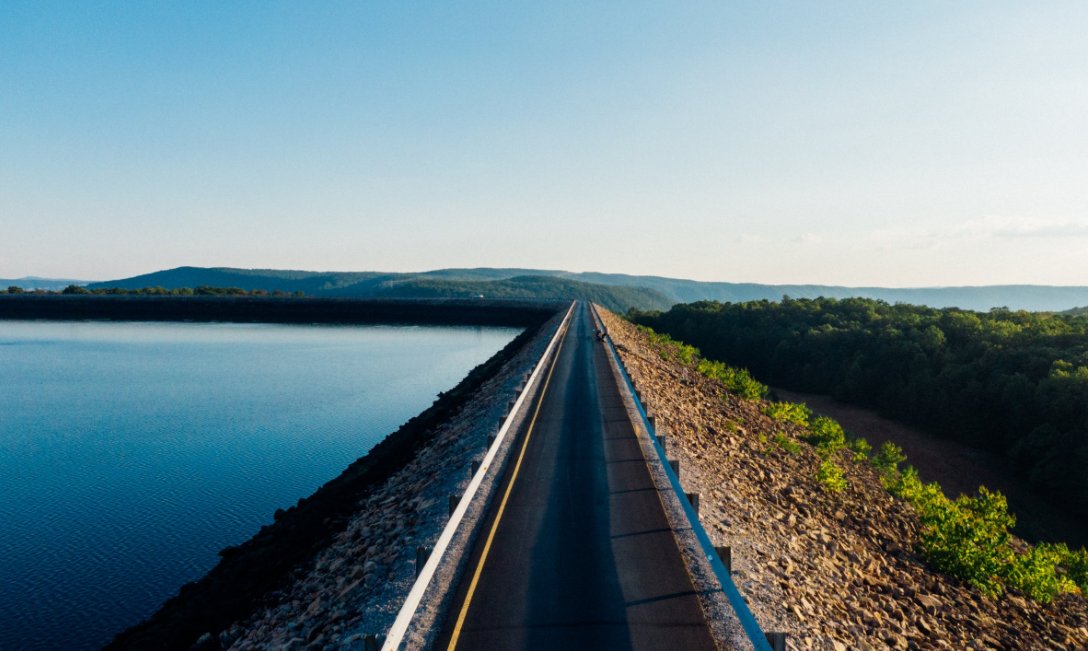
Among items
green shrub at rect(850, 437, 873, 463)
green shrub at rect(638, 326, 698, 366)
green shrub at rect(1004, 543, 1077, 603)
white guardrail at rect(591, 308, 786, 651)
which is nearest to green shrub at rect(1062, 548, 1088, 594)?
green shrub at rect(1004, 543, 1077, 603)

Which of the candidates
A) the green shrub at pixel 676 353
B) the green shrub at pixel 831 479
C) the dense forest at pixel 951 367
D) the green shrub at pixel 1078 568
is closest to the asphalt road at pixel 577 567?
the green shrub at pixel 831 479

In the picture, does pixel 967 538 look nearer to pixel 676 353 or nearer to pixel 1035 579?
pixel 1035 579

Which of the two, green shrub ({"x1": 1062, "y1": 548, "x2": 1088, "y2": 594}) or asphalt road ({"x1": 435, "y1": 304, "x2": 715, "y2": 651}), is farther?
green shrub ({"x1": 1062, "y1": 548, "x2": 1088, "y2": 594})

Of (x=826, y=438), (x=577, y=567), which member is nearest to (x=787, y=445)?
(x=826, y=438)

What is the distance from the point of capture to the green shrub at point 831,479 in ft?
67.7

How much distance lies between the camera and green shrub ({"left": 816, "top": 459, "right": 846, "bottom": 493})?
20.6 m

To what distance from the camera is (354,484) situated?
895 inches

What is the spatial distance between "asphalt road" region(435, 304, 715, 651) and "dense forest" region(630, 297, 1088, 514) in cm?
3391

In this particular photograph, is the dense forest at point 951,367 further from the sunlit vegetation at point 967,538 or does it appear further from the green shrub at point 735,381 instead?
the green shrub at point 735,381

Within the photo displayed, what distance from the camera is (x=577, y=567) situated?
11117mm

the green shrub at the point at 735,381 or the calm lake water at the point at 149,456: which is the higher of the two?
the green shrub at the point at 735,381

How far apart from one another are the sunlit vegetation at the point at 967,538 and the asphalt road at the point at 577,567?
323 inches

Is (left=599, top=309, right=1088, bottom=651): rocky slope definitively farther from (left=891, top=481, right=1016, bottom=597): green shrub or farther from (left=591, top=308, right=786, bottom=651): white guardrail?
(left=591, top=308, right=786, bottom=651): white guardrail

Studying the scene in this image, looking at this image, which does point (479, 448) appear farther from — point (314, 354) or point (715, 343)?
point (715, 343)
